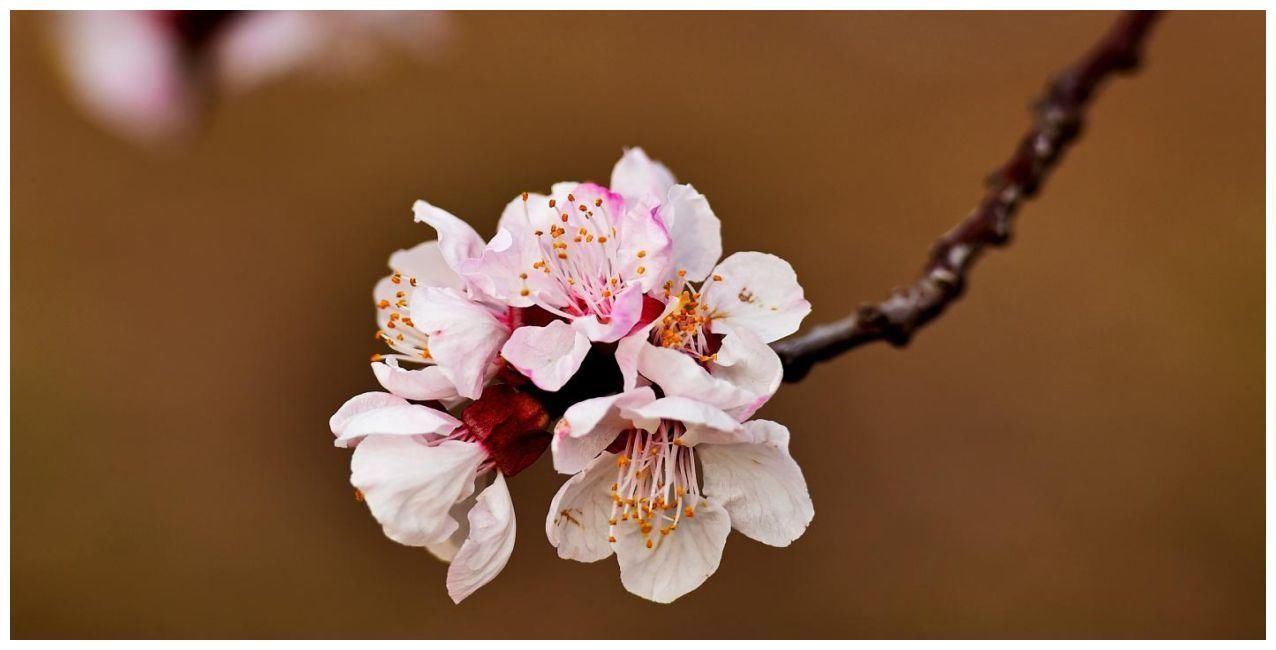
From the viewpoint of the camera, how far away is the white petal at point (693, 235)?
532 mm

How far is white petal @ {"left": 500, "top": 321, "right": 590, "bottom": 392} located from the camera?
1.52 feet

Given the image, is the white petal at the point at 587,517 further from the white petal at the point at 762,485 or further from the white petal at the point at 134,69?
the white petal at the point at 134,69

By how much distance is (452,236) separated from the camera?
506 millimetres

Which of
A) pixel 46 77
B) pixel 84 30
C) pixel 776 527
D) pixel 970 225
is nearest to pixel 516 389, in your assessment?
pixel 776 527

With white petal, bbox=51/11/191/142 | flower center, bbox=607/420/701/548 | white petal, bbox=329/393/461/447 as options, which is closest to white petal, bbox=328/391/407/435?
white petal, bbox=329/393/461/447

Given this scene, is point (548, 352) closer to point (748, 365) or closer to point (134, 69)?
point (748, 365)

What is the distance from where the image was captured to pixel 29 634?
1.52m

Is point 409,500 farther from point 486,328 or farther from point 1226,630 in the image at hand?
point 1226,630

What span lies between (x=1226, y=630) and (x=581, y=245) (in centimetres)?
133

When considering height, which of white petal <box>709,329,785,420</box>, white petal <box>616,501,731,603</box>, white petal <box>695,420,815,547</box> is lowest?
white petal <box>616,501,731,603</box>

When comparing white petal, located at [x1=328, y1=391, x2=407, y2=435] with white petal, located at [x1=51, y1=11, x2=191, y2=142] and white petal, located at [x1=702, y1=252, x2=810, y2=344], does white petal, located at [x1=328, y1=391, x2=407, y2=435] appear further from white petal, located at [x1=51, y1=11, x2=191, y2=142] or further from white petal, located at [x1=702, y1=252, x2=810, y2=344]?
white petal, located at [x1=51, y1=11, x2=191, y2=142]

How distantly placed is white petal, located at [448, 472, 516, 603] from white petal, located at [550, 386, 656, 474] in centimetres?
4

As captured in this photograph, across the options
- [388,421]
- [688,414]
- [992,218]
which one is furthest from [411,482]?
[992,218]

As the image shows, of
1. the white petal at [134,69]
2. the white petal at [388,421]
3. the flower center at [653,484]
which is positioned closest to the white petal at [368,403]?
the white petal at [388,421]
